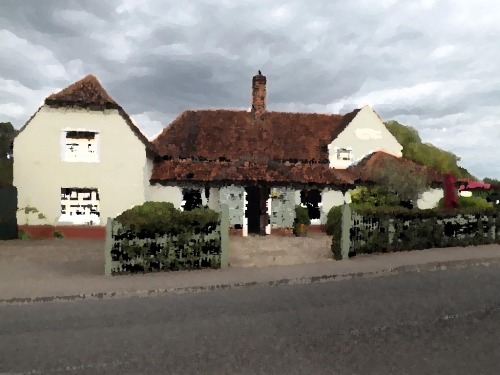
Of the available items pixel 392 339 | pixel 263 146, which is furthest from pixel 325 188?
pixel 392 339

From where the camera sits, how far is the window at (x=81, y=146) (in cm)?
1941

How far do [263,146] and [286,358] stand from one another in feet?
66.1

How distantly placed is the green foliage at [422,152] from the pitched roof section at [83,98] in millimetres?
32398

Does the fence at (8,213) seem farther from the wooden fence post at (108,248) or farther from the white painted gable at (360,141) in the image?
the white painted gable at (360,141)

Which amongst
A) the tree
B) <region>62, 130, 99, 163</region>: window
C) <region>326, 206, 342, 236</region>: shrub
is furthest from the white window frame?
<region>62, 130, 99, 163</region>: window

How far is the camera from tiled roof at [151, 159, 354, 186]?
20.7m

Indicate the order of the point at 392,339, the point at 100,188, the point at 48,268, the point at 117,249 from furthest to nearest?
the point at 100,188, the point at 48,268, the point at 117,249, the point at 392,339

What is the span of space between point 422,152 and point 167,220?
4047cm

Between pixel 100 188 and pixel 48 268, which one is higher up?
pixel 100 188

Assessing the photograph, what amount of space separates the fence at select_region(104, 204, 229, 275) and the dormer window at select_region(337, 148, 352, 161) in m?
16.3

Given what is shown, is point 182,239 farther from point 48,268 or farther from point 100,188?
point 100,188

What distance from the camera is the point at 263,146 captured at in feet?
79.9

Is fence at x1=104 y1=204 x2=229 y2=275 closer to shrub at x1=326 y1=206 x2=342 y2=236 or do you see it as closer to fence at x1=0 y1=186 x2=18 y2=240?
shrub at x1=326 y1=206 x2=342 y2=236

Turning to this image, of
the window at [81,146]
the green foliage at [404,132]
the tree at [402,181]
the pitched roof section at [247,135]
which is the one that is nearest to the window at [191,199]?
the pitched roof section at [247,135]
